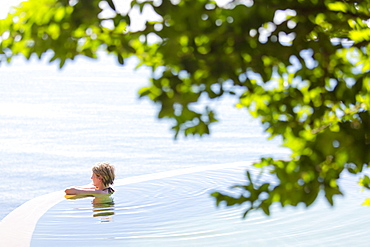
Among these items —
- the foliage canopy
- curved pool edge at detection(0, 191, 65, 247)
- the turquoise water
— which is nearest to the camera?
the foliage canopy

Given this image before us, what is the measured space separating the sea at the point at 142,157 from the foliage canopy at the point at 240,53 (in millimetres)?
73

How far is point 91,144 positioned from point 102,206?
257 inches

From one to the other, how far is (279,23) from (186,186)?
6943 mm

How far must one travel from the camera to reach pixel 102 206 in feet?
24.9

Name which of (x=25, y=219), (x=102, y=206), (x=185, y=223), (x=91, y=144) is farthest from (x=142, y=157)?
(x=185, y=223)

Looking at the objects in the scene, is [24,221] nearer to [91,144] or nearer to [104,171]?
[104,171]

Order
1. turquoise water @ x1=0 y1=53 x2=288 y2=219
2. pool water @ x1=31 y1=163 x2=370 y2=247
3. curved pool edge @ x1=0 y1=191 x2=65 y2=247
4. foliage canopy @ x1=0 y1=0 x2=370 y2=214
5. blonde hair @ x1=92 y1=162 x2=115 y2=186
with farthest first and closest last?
turquoise water @ x1=0 y1=53 x2=288 y2=219 → blonde hair @ x1=92 y1=162 x2=115 y2=186 → pool water @ x1=31 y1=163 x2=370 y2=247 → curved pool edge @ x1=0 y1=191 x2=65 y2=247 → foliage canopy @ x1=0 y1=0 x2=370 y2=214

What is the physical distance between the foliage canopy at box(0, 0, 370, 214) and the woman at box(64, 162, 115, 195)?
239 inches

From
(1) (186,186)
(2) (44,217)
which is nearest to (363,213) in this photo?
(1) (186,186)

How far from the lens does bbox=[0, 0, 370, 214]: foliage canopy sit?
1759 millimetres

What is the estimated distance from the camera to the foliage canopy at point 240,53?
1.76 m

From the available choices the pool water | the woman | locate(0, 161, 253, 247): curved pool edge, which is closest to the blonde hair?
the woman

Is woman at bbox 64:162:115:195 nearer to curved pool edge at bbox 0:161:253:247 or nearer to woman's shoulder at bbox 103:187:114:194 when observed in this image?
woman's shoulder at bbox 103:187:114:194

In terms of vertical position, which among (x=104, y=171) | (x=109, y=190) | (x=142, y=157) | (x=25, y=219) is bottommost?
(x=142, y=157)
